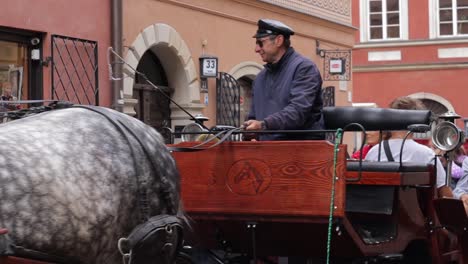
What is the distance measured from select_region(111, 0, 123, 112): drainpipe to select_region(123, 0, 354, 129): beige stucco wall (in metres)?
0.18

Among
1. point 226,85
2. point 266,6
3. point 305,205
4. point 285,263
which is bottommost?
point 285,263

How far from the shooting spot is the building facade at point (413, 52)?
24.2m

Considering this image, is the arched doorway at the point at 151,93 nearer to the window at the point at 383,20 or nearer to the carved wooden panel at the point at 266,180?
the carved wooden panel at the point at 266,180

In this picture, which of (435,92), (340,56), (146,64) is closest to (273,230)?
(146,64)

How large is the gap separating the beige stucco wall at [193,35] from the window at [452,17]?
34.6 feet

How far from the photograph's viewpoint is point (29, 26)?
9.46m

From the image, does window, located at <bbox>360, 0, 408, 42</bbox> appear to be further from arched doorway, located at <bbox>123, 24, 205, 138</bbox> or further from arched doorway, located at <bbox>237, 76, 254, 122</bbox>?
arched doorway, located at <bbox>123, 24, 205, 138</bbox>

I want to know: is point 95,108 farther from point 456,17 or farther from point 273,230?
point 456,17

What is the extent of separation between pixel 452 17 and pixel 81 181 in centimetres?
2271

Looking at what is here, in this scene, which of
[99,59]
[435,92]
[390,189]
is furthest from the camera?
[435,92]

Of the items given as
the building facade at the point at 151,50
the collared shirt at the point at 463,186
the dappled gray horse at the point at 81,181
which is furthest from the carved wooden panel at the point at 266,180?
the building facade at the point at 151,50

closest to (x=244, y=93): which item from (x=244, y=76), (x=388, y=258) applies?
(x=244, y=76)

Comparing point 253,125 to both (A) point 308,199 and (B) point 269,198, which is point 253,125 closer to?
(B) point 269,198

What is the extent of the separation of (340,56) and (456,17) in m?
9.12
